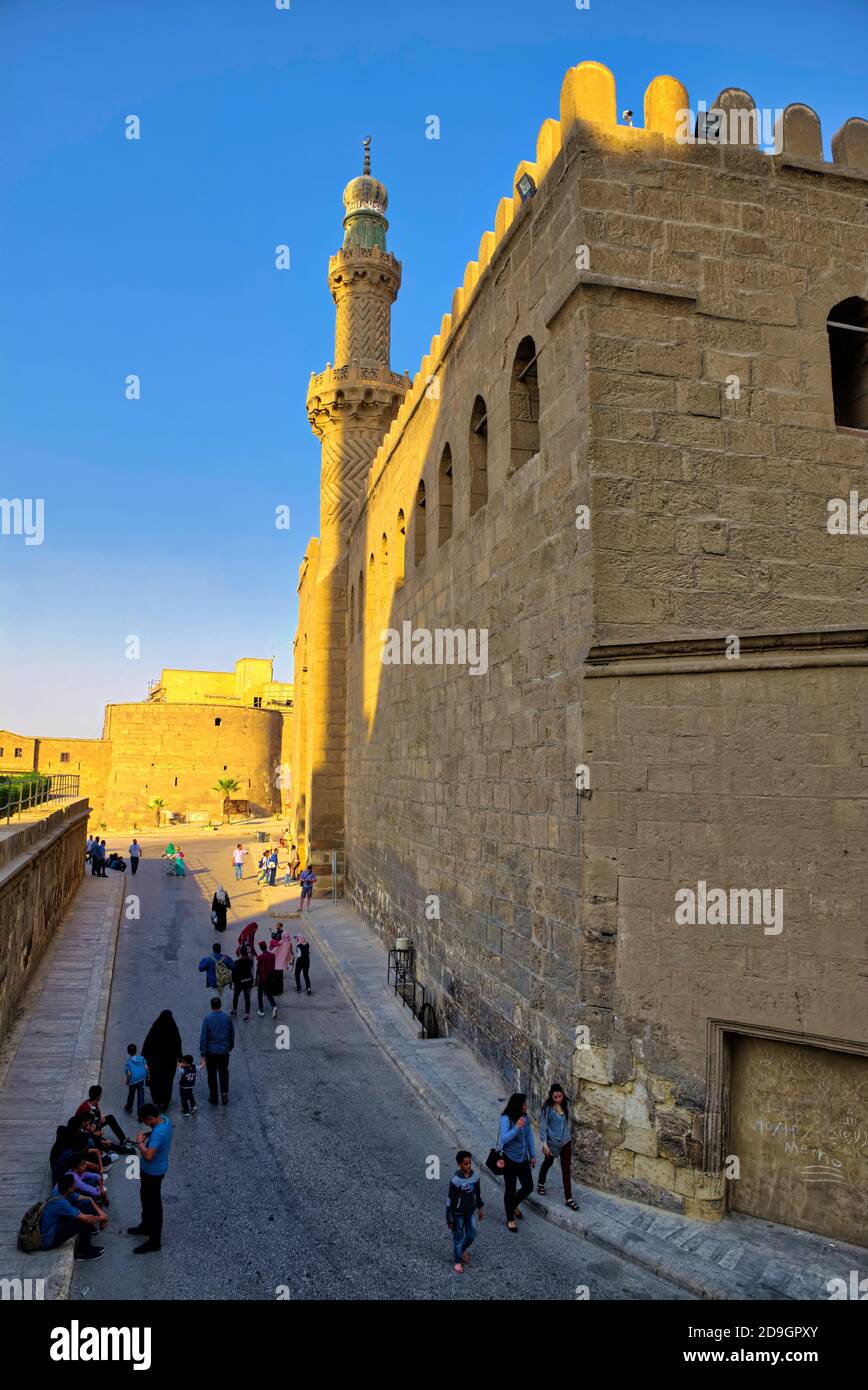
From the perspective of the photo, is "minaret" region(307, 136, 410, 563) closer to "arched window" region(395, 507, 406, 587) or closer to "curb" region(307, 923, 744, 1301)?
"arched window" region(395, 507, 406, 587)

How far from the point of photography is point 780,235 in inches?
329

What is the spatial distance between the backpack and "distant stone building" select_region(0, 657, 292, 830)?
44.5 m

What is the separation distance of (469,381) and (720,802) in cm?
703

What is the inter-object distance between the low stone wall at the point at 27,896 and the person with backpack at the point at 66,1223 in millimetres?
4631

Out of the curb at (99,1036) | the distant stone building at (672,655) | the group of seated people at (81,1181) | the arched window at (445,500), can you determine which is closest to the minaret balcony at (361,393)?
the arched window at (445,500)

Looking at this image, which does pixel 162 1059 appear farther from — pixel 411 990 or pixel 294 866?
pixel 294 866

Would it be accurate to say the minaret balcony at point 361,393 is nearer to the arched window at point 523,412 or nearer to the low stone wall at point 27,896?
the low stone wall at point 27,896

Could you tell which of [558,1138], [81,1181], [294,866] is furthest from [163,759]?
[558,1138]

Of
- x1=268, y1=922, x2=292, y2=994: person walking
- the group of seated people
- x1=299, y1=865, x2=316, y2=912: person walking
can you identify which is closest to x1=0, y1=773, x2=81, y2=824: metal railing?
x1=268, y1=922, x2=292, y2=994: person walking

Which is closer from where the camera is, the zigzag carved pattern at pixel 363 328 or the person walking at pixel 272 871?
the zigzag carved pattern at pixel 363 328

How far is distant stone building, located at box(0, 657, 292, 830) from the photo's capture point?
161 feet

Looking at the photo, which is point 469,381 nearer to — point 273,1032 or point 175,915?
point 273,1032

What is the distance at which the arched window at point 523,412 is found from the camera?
9477mm
